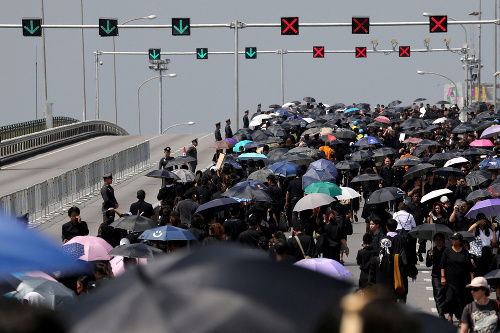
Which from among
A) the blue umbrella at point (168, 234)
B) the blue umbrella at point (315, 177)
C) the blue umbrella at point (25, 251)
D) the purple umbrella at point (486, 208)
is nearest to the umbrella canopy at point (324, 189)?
the blue umbrella at point (315, 177)

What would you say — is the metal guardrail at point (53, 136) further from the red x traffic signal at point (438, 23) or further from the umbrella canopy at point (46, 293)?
the umbrella canopy at point (46, 293)

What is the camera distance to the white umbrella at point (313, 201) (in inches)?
693

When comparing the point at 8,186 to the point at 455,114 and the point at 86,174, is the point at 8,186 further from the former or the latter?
the point at 455,114

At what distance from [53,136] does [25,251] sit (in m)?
52.9

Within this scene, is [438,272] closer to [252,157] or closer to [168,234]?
[168,234]

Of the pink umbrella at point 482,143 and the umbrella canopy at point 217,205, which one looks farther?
the pink umbrella at point 482,143

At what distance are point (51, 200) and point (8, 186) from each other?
1000 centimetres

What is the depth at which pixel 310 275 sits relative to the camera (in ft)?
6.92

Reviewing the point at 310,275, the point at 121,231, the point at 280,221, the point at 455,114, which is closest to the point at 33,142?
the point at 455,114

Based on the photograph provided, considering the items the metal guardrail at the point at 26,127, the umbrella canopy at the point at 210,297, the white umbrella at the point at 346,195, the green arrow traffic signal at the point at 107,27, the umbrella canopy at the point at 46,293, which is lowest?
the metal guardrail at the point at 26,127

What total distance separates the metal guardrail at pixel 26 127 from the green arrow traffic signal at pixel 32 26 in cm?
1153

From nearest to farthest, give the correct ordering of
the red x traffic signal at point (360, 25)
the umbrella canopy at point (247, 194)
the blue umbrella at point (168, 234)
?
the blue umbrella at point (168, 234) → the umbrella canopy at point (247, 194) → the red x traffic signal at point (360, 25)

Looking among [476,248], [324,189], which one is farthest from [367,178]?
[476,248]

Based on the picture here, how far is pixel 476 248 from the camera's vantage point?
15.8m
